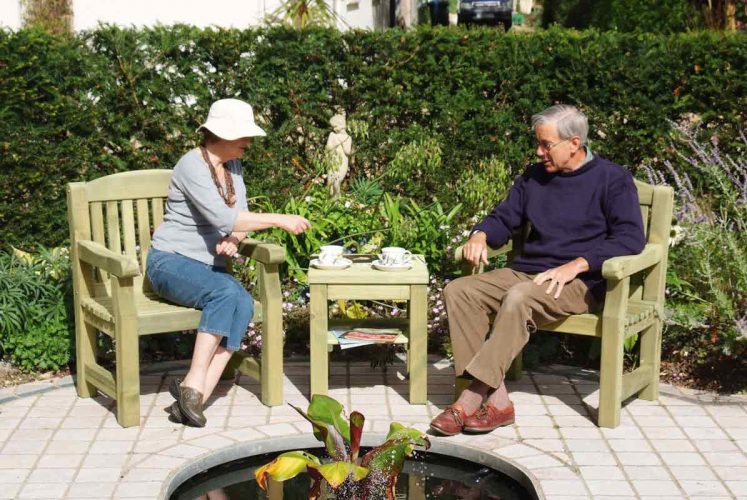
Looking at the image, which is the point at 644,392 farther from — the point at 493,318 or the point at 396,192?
the point at 396,192

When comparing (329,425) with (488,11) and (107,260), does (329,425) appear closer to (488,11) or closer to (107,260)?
(107,260)

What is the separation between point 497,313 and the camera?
5.02 metres

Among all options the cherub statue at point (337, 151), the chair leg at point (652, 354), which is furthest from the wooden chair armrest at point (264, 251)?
the chair leg at point (652, 354)

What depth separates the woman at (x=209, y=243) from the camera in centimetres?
497

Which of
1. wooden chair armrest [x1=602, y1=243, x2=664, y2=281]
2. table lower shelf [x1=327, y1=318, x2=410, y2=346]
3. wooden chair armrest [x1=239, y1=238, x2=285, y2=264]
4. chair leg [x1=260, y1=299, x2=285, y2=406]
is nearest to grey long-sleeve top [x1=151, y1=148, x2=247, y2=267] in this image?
wooden chair armrest [x1=239, y1=238, x2=285, y2=264]

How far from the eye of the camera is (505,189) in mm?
6863

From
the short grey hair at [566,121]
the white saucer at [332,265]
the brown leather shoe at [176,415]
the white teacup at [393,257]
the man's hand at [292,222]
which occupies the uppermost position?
the short grey hair at [566,121]

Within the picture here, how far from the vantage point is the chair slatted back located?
530 cm

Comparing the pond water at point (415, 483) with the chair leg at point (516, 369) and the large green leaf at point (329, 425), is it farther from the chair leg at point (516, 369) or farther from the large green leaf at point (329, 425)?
the chair leg at point (516, 369)

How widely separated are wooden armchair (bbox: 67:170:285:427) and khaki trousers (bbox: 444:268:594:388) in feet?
2.86

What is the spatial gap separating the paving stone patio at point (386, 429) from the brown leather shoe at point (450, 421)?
1.7 inches

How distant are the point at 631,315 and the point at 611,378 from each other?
342 millimetres

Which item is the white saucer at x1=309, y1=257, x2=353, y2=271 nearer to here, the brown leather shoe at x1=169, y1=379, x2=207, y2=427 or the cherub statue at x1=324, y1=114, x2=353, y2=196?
the brown leather shoe at x1=169, y1=379, x2=207, y2=427

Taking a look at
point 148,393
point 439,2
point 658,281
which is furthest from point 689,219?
point 439,2
